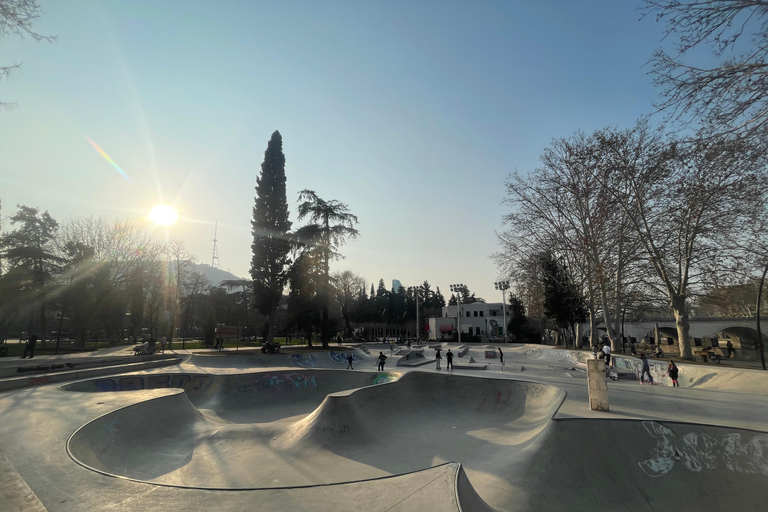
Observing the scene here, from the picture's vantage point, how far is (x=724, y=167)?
9.02m

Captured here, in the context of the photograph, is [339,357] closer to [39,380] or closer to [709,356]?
[39,380]

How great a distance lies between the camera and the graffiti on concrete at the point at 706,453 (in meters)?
6.42

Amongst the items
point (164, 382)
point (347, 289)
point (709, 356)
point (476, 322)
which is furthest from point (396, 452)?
point (476, 322)

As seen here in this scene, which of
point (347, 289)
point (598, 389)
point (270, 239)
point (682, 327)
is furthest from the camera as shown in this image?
point (347, 289)

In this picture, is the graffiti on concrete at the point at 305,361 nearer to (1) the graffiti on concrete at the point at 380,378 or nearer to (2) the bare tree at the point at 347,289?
(1) the graffiti on concrete at the point at 380,378

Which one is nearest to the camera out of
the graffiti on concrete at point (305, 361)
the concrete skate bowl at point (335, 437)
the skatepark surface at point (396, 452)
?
the skatepark surface at point (396, 452)

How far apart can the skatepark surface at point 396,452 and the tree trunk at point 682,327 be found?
946cm

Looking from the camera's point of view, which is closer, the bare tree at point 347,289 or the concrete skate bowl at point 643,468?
the concrete skate bowl at point 643,468

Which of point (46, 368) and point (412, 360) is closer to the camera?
point (46, 368)

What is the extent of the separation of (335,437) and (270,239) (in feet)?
86.6

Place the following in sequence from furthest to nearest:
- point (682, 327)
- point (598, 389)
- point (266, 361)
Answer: point (266, 361) → point (682, 327) → point (598, 389)

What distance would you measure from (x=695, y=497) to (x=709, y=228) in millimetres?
21434

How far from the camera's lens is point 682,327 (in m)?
22.2

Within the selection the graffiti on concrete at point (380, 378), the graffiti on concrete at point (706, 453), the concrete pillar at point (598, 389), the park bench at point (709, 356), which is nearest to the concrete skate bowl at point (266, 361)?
the graffiti on concrete at point (380, 378)
